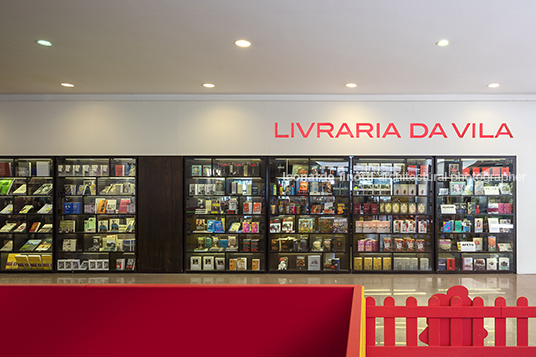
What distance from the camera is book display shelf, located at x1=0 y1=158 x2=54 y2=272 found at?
21.0ft

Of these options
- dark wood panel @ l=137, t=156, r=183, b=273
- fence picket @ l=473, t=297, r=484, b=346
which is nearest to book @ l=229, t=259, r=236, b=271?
dark wood panel @ l=137, t=156, r=183, b=273

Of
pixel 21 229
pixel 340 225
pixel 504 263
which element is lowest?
pixel 504 263

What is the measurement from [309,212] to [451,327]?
4.05 m

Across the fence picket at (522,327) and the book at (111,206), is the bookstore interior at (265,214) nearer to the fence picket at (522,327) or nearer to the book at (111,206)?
the book at (111,206)

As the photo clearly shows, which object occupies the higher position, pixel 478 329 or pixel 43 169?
pixel 43 169

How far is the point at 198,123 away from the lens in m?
6.35

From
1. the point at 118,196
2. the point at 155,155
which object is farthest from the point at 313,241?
the point at 118,196

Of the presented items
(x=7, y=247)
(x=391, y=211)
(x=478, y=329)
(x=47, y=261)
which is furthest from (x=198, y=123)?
(x=478, y=329)

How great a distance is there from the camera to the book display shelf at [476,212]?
6.28m

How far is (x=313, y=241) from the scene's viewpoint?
258 inches

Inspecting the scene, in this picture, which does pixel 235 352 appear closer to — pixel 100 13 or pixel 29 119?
pixel 100 13

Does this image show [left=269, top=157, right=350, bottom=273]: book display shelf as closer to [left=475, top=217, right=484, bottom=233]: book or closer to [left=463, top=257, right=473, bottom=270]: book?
[left=463, top=257, right=473, bottom=270]: book

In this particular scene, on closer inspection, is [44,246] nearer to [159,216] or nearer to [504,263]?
[159,216]

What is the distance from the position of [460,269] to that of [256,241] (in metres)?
3.68
